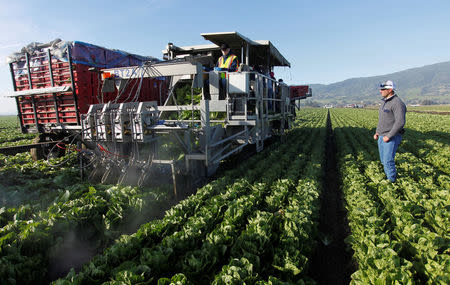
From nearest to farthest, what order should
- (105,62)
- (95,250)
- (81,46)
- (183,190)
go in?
(95,250) < (183,190) < (81,46) < (105,62)

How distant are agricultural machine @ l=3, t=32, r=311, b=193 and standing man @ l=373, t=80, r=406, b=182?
10.6ft

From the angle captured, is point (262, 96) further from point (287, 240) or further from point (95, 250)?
point (95, 250)

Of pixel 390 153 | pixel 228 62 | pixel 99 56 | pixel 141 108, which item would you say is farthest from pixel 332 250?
pixel 99 56

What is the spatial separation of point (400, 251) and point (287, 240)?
58.0 inches

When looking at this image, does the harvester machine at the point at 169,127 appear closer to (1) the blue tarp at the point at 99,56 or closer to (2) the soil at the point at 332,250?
(1) the blue tarp at the point at 99,56

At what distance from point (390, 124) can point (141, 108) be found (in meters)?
5.45

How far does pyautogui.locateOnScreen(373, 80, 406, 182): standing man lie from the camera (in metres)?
5.22

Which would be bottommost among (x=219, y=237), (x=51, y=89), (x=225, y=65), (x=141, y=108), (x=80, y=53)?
(x=219, y=237)

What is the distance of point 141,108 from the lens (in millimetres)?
5156

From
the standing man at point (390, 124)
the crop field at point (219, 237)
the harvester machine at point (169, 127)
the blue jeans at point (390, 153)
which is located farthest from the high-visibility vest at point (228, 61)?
the blue jeans at point (390, 153)

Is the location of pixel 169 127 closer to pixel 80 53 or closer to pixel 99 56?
pixel 80 53

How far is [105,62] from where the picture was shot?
7.86m

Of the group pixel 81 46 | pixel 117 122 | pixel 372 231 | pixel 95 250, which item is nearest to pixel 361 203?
pixel 372 231

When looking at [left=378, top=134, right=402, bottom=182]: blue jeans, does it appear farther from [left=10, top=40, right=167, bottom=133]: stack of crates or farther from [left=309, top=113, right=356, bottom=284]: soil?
[left=10, top=40, right=167, bottom=133]: stack of crates
